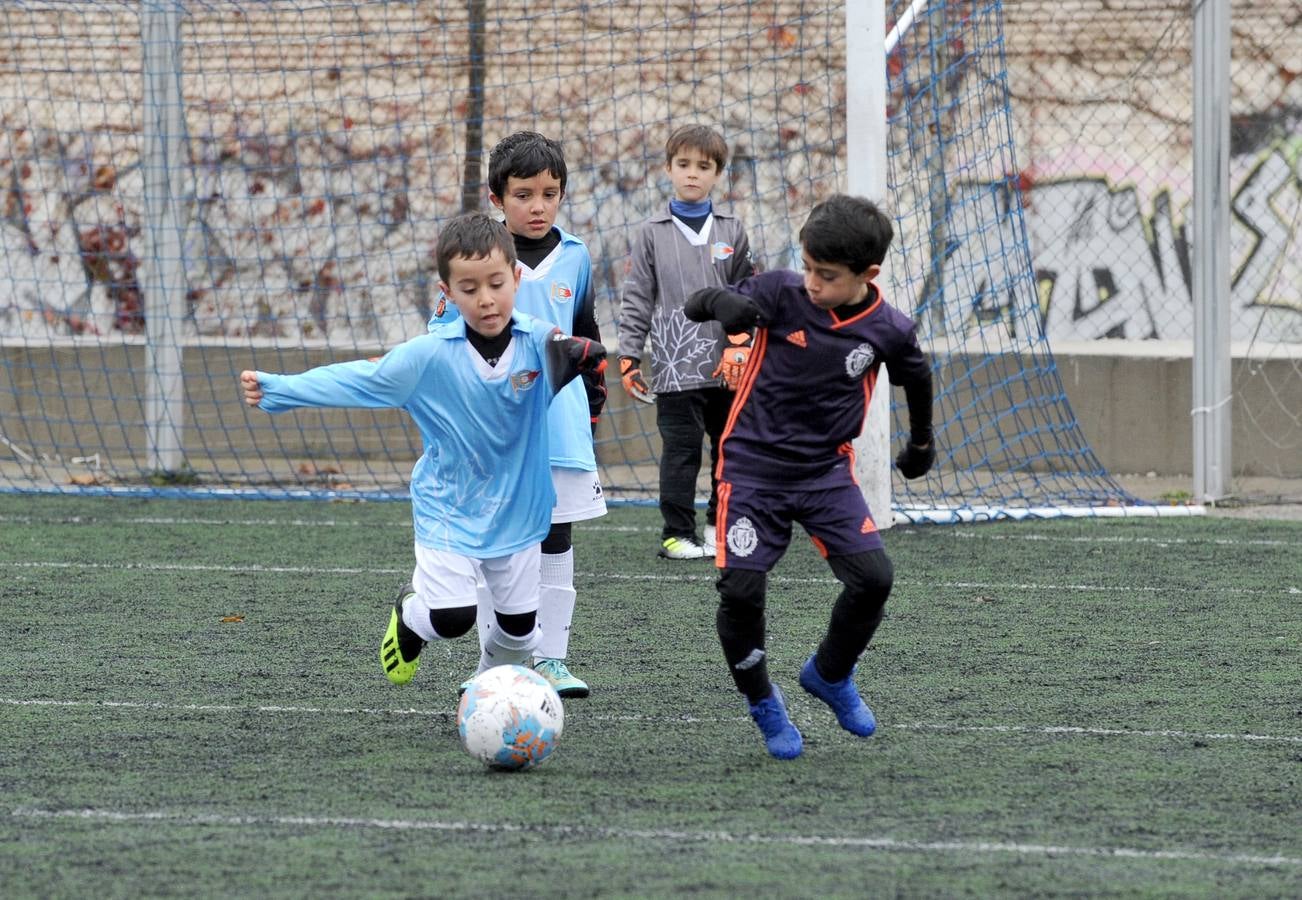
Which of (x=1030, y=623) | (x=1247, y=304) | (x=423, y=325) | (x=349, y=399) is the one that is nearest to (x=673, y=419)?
(x=1030, y=623)

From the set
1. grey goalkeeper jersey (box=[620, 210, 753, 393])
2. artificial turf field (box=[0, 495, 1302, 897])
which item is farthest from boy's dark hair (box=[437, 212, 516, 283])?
grey goalkeeper jersey (box=[620, 210, 753, 393])

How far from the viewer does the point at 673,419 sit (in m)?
7.84

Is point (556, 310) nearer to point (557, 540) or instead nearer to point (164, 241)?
point (557, 540)

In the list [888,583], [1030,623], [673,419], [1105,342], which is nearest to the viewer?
[888,583]

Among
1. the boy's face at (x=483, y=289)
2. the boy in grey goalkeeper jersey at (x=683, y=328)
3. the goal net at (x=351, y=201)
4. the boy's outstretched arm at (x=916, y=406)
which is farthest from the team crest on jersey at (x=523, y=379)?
the goal net at (x=351, y=201)

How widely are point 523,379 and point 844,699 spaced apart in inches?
45.3

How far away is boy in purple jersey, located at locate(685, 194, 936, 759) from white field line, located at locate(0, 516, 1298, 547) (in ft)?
13.5

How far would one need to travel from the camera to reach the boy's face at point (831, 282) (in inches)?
167

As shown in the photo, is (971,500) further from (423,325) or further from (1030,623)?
(423,325)

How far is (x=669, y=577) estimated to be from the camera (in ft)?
24.0

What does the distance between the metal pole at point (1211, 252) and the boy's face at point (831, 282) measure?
230 inches

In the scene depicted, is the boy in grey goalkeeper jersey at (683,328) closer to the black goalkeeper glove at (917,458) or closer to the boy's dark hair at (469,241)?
the boy's dark hair at (469,241)

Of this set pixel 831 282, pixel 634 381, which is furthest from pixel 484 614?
pixel 634 381

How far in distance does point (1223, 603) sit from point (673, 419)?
2.46m
